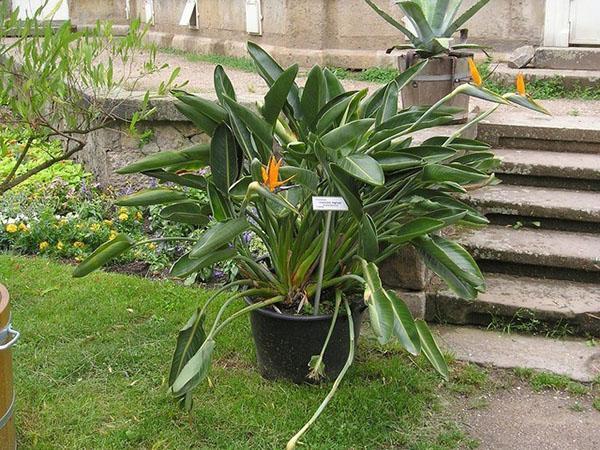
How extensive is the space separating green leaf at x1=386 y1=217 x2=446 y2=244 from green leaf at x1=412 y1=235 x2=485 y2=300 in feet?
0.27

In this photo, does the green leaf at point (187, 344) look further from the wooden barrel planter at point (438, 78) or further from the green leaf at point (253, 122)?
the wooden barrel planter at point (438, 78)

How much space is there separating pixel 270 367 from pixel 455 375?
903 mm

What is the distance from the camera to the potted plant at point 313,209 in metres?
3.25

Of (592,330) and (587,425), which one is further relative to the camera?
(592,330)

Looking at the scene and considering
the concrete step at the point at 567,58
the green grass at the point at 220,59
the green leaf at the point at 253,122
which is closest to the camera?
the green leaf at the point at 253,122

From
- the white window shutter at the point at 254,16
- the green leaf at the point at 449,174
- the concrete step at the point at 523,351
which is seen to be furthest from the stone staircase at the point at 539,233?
the white window shutter at the point at 254,16

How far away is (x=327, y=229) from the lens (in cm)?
350

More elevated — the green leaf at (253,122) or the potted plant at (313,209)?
the green leaf at (253,122)

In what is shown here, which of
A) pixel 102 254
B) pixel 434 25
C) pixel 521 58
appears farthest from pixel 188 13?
pixel 102 254

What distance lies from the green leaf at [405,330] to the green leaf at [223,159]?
90 centimetres

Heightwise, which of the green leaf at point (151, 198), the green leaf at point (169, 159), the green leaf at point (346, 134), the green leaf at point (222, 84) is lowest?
the green leaf at point (151, 198)

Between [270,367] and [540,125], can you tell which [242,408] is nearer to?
[270,367]

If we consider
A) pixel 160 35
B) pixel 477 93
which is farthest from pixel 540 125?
pixel 160 35

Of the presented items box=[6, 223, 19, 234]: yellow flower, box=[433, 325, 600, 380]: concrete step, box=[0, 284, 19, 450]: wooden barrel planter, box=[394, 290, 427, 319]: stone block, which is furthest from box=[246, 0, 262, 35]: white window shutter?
box=[0, 284, 19, 450]: wooden barrel planter
